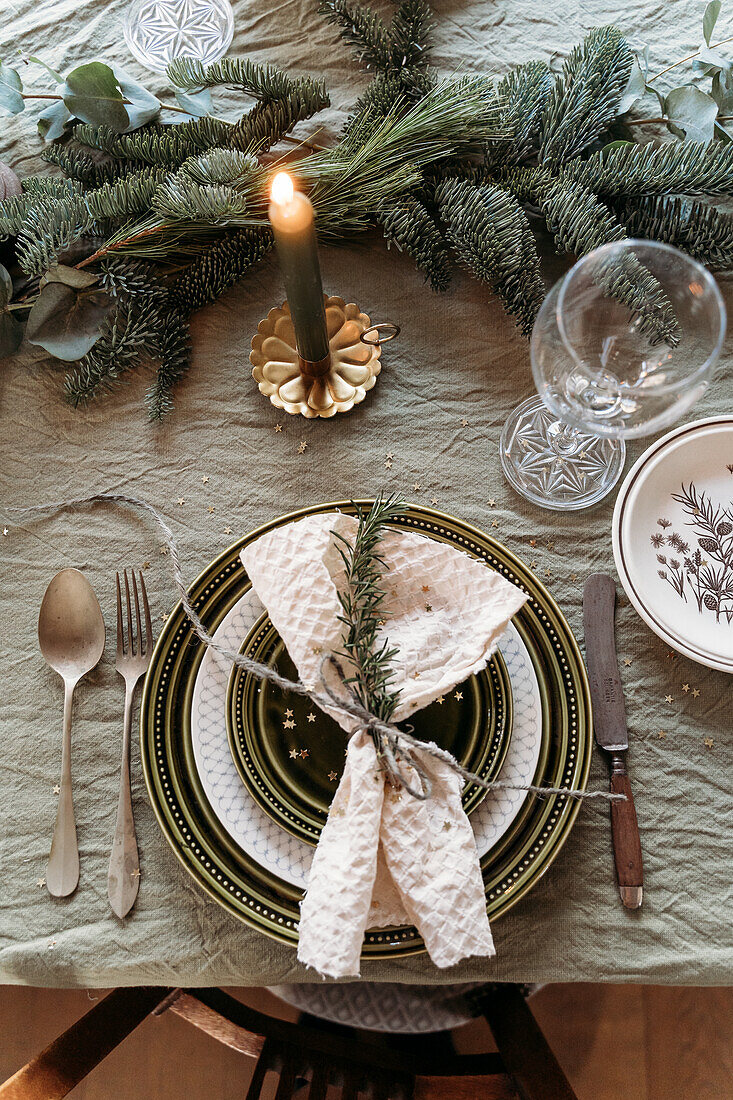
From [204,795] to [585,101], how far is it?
0.67m

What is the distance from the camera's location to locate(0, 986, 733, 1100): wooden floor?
1019 mm

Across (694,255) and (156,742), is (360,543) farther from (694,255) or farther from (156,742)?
(694,255)

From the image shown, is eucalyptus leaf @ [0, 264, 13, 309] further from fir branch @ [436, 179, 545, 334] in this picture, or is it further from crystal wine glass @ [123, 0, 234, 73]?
fir branch @ [436, 179, 545, 334]

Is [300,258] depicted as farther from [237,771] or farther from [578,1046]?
[578,1046]

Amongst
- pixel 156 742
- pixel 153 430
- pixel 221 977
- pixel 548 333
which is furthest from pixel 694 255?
pixel 221 977

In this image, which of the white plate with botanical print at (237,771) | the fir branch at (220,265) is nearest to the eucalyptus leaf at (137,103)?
the fir branch at (220,265)

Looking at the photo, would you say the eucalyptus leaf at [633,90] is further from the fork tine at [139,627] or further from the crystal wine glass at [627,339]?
the fork tine at [139,627]

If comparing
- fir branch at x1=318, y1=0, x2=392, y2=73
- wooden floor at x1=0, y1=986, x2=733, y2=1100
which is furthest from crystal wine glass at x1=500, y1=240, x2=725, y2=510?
wooden floor at x1=0, y1=986, x2=733, y2=1100

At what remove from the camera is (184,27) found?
74 cm

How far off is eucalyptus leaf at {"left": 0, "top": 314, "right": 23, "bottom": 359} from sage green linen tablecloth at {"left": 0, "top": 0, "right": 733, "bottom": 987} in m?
0.02

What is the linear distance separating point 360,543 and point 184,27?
0.60 metres

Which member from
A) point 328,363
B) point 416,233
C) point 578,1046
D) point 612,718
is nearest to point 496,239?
point 416,233

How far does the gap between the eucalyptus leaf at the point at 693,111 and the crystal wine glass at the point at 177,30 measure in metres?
0.44

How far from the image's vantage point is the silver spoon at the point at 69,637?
59 cm
